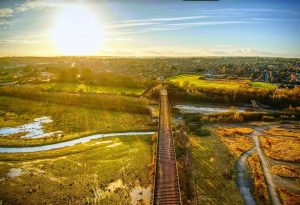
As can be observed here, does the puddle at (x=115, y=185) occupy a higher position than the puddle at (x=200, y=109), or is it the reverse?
the puddle at (x=200, y=109)

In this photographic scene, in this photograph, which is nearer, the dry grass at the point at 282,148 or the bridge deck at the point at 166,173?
the bridge deck at the point at 166,173

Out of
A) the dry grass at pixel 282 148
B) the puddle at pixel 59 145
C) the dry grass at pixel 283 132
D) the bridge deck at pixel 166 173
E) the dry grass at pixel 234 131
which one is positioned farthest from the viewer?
the dry grass at pixel 234 131

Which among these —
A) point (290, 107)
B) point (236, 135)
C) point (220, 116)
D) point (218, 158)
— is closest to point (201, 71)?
point (290, 107)

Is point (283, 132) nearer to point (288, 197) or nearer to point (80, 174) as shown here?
point (288, 197)

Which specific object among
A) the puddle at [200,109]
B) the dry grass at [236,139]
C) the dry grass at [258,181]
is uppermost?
the puddle at [200,109]

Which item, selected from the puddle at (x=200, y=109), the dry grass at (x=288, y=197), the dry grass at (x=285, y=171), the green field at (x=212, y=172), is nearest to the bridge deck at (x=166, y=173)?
the green field at (x=212, y=172)

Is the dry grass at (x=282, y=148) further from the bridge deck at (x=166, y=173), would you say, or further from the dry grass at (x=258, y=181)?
the bridge deck at (x=166, y=173)

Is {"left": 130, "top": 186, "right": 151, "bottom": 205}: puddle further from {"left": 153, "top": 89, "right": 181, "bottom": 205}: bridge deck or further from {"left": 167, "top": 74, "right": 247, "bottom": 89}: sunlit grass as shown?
{"left": 167, "top": 74, "right": 247, "bottom": 89}: sunlit grass

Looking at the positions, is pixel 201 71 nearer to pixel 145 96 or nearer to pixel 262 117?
pixel 145 96
